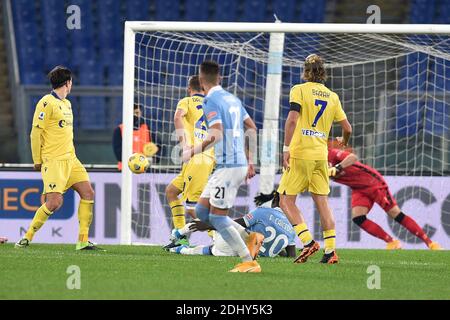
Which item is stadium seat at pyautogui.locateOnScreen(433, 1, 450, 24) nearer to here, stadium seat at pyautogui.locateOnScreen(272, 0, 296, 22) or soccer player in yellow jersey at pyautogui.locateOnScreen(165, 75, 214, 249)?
stadium seat at pyautogui.locateOnScreen(272, 0, 296, 22)

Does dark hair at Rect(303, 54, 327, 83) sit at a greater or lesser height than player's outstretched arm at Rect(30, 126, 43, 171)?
greater

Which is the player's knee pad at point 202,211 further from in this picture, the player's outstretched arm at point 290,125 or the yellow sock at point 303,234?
the yellow sock at point 303,234

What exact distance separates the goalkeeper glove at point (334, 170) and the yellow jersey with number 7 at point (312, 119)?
2322 mm

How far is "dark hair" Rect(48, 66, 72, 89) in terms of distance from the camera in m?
10.4

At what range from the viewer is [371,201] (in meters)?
12.8

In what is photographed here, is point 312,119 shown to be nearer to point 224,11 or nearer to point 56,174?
point 56,174

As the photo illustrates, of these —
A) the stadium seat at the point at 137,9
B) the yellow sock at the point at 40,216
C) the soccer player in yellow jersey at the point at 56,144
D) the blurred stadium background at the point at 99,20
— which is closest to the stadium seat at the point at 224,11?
the blurred stadium background at the point at 99,20

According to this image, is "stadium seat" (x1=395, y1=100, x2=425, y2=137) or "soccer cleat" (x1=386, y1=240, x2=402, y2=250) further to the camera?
"stadium seat" (x1=395, y1=100, x2=425, y2=137)

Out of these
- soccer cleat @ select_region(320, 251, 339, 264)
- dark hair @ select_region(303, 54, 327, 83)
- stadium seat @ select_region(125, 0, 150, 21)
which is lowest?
soccer cleat @ select_region(320, 251, 339, 264)

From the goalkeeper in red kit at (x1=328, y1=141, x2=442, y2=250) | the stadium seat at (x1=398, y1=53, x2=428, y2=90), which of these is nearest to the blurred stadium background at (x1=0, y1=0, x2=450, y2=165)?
the stadium seat at (x1=398, y1=53, x2=428, y2=90)

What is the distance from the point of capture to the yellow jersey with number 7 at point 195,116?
36.0ft

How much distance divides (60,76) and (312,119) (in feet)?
8.85

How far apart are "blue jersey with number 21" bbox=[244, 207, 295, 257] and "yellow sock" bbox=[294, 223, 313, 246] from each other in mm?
524
